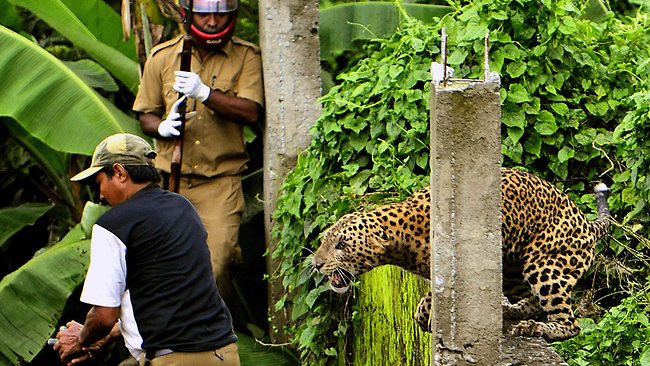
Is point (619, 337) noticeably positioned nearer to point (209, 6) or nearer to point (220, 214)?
point (220, 214)

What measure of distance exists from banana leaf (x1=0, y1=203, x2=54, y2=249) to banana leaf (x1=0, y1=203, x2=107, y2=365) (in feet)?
5.18

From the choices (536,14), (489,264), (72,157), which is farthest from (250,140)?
(489,264)

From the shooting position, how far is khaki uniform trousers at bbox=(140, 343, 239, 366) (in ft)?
18.0

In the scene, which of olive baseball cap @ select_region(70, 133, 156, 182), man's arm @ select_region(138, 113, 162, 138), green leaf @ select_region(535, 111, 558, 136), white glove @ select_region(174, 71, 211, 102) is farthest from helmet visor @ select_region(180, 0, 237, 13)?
olive baseball cap @ select_region(70, 133, 156, 182)

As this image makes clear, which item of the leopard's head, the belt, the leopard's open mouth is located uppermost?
the leopard's head

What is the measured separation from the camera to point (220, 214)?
893 centimetres

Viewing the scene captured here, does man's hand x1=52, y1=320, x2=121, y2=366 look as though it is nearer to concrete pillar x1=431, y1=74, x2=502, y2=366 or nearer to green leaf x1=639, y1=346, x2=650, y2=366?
concrete pillar x1=431, y1=74, x2=502, y2=366

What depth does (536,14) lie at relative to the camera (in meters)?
7.21

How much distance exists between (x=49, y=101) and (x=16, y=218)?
1856 mm

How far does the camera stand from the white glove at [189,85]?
8.56m

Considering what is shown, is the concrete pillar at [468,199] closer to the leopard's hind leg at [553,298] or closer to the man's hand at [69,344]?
the leopard's hind leg at [553,298]

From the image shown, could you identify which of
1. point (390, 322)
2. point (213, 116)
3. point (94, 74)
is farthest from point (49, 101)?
point (390, 322)

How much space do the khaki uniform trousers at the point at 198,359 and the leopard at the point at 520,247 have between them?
0.77 metres

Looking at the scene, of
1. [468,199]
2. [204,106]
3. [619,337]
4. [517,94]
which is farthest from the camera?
[204,106]
